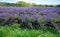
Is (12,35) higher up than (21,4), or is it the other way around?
(21,4)

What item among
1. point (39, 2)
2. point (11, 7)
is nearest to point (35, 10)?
point (39, 2)

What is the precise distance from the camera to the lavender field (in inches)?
87.6

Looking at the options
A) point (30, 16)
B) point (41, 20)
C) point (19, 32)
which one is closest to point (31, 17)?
point (30, 16)

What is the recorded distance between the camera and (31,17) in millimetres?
2287

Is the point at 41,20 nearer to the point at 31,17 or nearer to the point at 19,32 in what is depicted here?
the point at 31,17

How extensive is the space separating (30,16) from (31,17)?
0.11ft

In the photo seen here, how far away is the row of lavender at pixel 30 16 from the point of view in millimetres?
2244

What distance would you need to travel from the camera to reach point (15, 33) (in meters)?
1.95

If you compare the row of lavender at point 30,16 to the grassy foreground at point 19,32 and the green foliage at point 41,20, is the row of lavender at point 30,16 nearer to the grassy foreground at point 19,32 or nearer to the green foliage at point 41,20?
the green foliage at point 41,20

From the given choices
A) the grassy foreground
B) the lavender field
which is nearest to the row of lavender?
the lavender field

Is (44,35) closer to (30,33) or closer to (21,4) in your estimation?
(30,33)

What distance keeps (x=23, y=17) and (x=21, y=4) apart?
0.63ft

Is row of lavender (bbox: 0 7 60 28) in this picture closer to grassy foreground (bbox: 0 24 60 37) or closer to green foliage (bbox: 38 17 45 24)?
green foliage (bbox: 38 17 45 24)

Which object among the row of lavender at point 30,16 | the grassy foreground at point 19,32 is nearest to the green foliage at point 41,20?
the row of lavender at point 30,16
